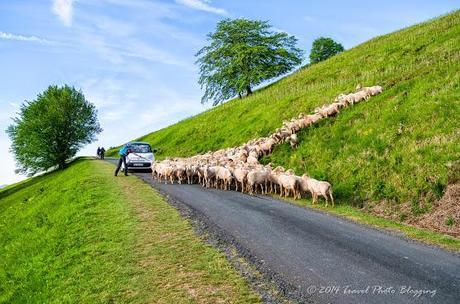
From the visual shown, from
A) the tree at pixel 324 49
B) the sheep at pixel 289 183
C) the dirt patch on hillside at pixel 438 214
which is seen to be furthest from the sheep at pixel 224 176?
the tree at pixel 324 49

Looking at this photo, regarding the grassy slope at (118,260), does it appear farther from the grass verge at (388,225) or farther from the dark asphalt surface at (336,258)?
the grass verge at (388,225)

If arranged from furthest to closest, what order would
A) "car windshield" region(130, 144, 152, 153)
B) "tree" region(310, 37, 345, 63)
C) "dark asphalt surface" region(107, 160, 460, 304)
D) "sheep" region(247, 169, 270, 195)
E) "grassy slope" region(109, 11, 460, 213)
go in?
"tree" region(310, 37, 345, 63)
"car windshield" region(130, 144, 152, 153)
"sheep" region(247, 169, 270, 195)
"grassy slope" region(109, 11, 460, 213)
"dark asphalt surface" region(107, 160, 460, 304)

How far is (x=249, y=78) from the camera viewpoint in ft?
224

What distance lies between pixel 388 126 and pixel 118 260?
56.2ft

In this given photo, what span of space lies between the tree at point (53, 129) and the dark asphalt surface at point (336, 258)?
6411 centimetres

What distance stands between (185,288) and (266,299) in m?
2.00

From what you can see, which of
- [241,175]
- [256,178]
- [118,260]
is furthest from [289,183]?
[118,260]

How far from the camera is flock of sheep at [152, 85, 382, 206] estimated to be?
2159 cm

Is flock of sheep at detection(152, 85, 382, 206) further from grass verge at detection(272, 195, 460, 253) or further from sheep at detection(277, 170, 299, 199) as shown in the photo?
grass verge at detection(272, 195, 460, 253)

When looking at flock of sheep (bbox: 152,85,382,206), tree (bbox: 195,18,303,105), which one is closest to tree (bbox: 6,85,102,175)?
tree (bbox: 195,18,303,105)

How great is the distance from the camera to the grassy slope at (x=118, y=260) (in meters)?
9.81

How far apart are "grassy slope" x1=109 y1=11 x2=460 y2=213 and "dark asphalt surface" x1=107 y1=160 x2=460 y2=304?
4.55 metres

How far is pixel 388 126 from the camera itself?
23391 millimetres

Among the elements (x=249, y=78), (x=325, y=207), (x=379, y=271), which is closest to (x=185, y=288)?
(x=379, y=271)
